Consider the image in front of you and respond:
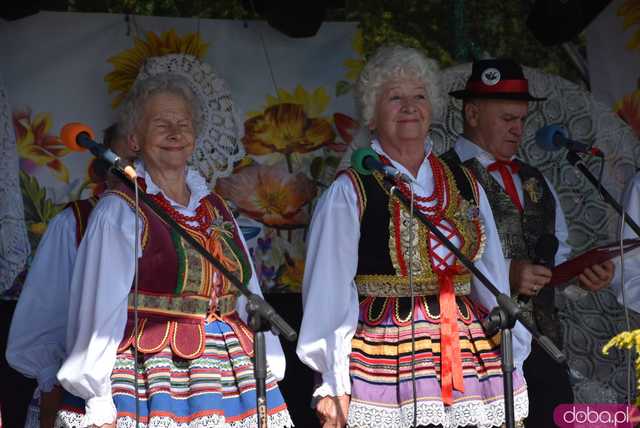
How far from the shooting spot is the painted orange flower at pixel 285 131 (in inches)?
216

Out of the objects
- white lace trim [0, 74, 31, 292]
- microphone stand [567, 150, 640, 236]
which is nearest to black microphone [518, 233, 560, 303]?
microphone stand [567, 150, 640, 236]

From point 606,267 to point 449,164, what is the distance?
2.66ft

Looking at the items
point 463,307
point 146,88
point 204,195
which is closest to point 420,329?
point 463,307

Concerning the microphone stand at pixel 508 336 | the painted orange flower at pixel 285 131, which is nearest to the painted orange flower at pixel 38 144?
the painted orange flower at pixel 285 131

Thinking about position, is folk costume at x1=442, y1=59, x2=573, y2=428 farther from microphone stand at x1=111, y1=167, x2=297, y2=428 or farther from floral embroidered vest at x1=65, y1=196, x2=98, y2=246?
microphone stand at x1=111, y1=167, x2=297, y2=428

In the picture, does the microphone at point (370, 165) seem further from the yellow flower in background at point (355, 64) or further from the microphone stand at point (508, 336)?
the yellow flower in background at point (355, 64)

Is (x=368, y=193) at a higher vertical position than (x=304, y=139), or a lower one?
lower

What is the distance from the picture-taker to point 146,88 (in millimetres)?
4105

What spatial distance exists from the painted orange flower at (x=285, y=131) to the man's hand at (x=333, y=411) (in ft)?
6.08

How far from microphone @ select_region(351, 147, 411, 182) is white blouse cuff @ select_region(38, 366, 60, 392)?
4.01 feet

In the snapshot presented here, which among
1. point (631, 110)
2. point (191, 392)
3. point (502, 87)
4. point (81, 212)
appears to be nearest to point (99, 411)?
point (191, 392)

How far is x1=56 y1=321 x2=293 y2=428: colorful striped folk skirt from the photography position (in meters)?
3.67

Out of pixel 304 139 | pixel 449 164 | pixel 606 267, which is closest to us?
pixel 449 164

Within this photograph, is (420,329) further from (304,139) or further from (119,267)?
(304,139)
